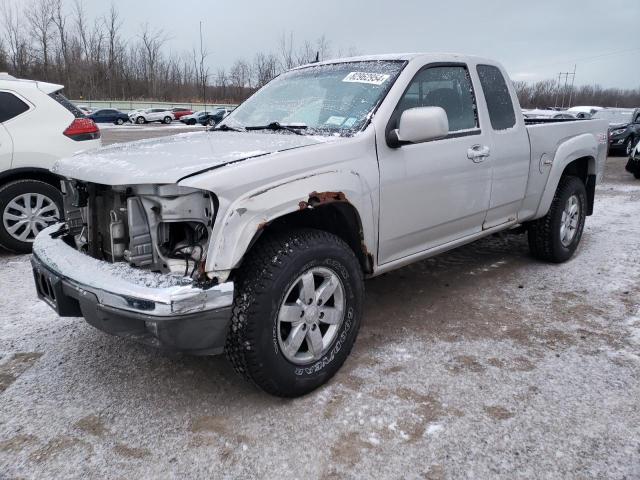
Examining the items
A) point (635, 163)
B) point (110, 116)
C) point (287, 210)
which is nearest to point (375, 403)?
point (287, 210)

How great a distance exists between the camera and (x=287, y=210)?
248 centimetres

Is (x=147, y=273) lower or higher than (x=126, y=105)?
lower

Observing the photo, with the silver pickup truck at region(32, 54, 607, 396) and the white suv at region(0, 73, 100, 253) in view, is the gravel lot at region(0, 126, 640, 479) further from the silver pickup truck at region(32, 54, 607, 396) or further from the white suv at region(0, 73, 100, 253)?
the white suv at region(0, 73, 100, 253)

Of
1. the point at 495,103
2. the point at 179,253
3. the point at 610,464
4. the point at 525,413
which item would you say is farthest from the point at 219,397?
the point at 495,103

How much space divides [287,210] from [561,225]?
11.1 feet

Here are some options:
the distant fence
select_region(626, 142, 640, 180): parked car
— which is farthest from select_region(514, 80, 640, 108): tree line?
select_region(626, 142, 640, 180): parked car

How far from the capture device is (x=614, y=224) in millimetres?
6723

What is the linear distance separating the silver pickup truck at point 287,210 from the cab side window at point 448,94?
1 centimetres

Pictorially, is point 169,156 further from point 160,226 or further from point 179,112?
point 179,112

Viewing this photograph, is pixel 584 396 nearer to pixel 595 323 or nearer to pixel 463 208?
pixel 595 323

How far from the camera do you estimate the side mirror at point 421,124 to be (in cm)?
289

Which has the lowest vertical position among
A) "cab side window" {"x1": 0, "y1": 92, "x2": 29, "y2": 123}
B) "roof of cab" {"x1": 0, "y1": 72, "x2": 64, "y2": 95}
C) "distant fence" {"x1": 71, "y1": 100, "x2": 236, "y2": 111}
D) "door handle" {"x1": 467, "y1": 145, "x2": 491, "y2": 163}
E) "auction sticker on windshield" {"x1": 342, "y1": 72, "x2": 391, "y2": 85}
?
"door handle" {"x1": 467, "y1": 145, "x2": 491, "y2": 163}

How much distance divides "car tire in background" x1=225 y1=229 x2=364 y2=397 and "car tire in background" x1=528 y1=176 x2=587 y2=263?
264cm

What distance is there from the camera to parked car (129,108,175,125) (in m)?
42.9
